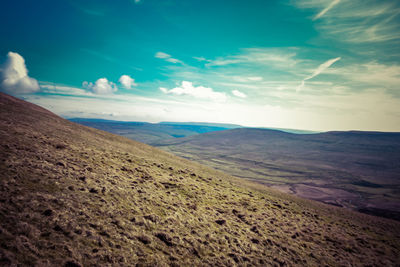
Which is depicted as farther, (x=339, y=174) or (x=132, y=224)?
(x=339, y=174)

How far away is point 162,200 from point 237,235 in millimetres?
6838

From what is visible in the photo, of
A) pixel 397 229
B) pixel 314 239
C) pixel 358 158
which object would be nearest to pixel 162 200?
pixel 314 239

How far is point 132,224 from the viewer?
33.0 feet

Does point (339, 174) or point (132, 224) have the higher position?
point (132, 224)

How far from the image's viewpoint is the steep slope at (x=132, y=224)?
7.16m

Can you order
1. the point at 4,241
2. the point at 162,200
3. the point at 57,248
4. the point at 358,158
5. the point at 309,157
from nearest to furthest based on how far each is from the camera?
the point at 4,241 → the point at 57,248 → the point at 162,200 → the point at 358,158 → the point at 309,157

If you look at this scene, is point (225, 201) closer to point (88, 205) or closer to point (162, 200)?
point (162, 200)

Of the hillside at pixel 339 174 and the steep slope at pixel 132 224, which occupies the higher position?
the steep slope at pixel 132 224

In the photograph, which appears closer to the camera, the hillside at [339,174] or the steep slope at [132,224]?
the steep slope at [132,224]

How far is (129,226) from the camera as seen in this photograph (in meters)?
9.74

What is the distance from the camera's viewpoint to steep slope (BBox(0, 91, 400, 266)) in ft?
23.5

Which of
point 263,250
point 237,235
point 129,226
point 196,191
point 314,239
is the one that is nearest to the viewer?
point 129,226

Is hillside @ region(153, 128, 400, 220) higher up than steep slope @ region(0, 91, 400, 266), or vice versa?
steep slope @ region(0, 91, 400, 266)

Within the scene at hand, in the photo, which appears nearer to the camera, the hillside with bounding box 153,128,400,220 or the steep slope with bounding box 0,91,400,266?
the steep slope with bounding box 0,91,400,266
